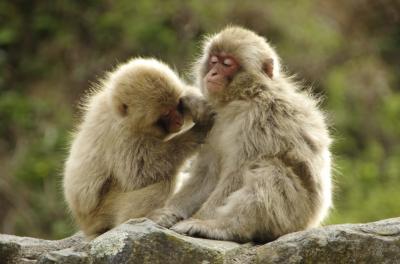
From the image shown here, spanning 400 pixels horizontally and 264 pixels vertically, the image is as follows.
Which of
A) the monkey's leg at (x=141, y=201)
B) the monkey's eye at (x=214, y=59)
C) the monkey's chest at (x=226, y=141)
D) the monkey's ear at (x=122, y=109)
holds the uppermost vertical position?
Answer: the monkey's eye at (x=214, y=59)

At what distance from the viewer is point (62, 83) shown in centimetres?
1359

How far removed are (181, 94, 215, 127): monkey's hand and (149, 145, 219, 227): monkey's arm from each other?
0.18 meters

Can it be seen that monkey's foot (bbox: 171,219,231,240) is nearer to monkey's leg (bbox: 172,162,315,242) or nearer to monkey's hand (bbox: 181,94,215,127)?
monkey's leg (bbox: 172,162,315,242)

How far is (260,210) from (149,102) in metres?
1.29

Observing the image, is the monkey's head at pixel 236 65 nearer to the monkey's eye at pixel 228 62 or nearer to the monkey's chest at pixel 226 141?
the monkey's eye at pixel 228 62

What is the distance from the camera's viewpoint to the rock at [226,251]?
526 centimetres

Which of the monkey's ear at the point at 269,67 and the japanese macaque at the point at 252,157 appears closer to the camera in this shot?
the japanese macaque at the point at 252,157

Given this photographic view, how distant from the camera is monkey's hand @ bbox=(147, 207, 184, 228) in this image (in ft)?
20.4

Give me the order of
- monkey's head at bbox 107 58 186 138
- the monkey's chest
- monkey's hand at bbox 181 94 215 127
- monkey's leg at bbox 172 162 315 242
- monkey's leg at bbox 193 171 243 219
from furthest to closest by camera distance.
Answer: monkey's head at bbox 107 58 186 138 < monkey's hand at bbox 181 94 215 127 < the monkey's chest < monkey's leg at bbox 193 171 243 219 < monkey's leg at bbox 172 162 315 242

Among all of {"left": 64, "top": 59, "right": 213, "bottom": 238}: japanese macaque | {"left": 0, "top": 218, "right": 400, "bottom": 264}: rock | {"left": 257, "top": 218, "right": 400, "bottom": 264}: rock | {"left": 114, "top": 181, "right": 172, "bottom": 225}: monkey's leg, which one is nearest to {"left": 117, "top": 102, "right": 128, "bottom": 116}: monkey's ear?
{"left": 64, "top": 59, "right": 213, "bottom": 238}: japanese macaque

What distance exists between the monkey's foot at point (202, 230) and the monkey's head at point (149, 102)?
0.91 metres

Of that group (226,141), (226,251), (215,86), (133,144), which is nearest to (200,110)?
(215,86)

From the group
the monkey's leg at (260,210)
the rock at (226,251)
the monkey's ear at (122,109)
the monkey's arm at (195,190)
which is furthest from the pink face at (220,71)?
the rock at (226,251)

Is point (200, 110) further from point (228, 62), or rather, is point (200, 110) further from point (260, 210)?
point (260, 210)
